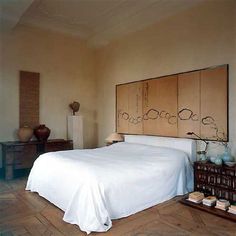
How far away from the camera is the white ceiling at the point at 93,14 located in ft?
12.4

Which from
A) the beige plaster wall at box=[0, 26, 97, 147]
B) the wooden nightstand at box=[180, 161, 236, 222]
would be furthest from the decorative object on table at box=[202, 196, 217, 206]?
the beige plaster wall at box=[0, 26, 97, 147]

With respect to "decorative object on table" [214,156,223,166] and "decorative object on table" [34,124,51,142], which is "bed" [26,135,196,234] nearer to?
"decorative object on table" [214,156,223,166]

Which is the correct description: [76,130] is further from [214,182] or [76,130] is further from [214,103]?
[214,182]

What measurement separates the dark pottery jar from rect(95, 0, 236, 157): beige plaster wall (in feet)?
4.77

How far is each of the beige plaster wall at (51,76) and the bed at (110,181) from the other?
1797 millimetres

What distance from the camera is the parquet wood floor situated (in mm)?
2254

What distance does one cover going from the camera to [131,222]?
97.3 inches

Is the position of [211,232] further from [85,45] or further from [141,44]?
[85,45]

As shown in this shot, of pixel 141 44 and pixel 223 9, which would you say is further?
pixel 141 44

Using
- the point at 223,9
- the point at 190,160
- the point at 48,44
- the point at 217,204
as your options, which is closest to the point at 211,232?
the point at 217,204

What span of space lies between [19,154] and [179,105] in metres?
3.11

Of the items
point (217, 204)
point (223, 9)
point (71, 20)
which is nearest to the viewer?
point (217, 204)

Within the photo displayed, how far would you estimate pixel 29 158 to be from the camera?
14.5 ft

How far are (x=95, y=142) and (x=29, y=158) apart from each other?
183 centimetres
